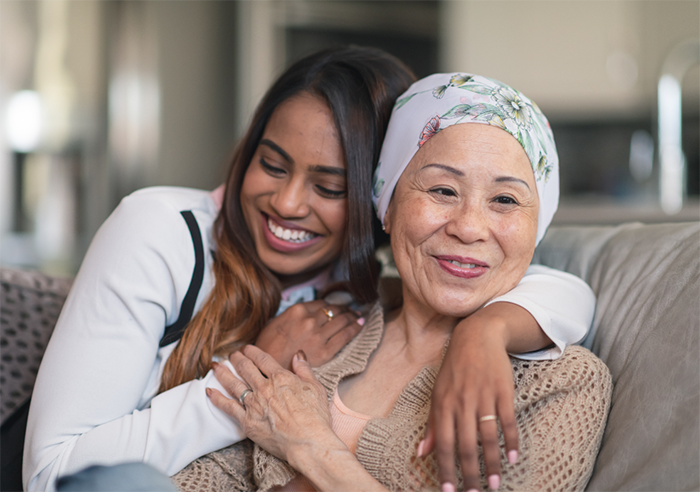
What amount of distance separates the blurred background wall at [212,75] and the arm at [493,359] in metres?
2.97

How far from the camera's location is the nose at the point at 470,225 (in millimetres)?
1082

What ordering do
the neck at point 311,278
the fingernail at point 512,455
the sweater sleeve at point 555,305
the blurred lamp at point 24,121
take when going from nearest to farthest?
the fingernail at point 512,455 < the sweater sleeve at point 555,305 < the neck at point 311,278 < the blurred lamp at point 24,121

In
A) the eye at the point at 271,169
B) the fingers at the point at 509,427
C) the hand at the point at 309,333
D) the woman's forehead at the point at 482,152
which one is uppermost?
the woman's forehead at the point at 482,152

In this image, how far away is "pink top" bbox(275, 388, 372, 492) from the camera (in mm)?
1147

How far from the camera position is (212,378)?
123 cm

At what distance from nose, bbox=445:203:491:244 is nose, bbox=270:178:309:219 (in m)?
0.41

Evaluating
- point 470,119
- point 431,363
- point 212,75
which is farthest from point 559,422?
point 212,75

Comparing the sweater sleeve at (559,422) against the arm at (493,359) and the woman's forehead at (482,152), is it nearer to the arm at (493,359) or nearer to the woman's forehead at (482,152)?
the arm at (493,359)

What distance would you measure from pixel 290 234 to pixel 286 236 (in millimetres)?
12

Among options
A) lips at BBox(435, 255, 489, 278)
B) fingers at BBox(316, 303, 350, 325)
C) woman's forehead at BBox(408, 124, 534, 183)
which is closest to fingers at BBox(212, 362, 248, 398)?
fingers at BBox(316, 303, 350, 325)

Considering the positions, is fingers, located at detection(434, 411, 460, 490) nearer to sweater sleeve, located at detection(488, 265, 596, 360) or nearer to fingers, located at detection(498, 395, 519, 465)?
fingers, located at detection(498, 395, 519, 465)

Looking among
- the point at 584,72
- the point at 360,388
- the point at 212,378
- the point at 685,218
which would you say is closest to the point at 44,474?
the point at 212,378

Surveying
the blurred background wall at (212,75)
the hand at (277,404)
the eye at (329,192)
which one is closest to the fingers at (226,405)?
the hand at (277,404)

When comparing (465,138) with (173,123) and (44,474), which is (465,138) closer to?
(44,474)
